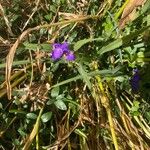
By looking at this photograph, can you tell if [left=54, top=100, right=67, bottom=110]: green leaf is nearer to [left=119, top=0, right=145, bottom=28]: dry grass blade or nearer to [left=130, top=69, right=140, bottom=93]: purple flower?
[left=130, top=69, right=140, bottom=93]: purple flower

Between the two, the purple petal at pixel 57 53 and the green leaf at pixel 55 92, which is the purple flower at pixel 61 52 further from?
the green leaf at pixel 55 92

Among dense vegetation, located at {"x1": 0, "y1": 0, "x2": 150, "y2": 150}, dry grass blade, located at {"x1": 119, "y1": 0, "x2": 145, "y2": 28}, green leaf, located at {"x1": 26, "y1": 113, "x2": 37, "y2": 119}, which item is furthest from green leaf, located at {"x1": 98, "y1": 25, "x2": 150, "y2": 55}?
green leaf, located at {"x1": 26, "y1": 113, "x2": 37, "y2": 119}

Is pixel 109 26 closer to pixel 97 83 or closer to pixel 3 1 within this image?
pixel 97 83

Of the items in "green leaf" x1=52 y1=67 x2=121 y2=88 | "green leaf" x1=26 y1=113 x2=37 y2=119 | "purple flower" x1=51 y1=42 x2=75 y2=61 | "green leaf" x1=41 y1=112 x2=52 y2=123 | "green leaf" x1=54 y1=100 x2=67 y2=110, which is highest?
"purple flower" x1=51 y1=42 x2=75 y2=61

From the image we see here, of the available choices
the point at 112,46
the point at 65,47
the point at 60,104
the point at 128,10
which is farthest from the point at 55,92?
the point at 128,10

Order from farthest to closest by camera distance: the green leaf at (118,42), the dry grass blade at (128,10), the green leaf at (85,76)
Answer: the dry grass blade at (128,10) → the green leaf at (118,42) → the green leaf at (85,76)

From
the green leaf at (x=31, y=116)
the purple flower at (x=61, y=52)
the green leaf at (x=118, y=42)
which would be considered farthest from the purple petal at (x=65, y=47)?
the green leaf at (x=31, y=116)

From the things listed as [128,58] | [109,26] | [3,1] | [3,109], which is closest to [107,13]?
[109,26]
